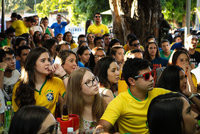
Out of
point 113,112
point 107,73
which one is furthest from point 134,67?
point 107,73

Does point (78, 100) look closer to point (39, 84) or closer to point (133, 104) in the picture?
point (133, 104)

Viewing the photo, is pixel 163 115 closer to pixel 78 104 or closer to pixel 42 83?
pixel 78 104

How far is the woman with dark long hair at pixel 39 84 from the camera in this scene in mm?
4355

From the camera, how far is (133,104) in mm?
3559

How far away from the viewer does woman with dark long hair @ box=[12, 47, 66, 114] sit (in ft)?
14.3

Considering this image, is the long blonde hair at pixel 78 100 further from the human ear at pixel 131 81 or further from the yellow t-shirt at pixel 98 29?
the yellow t-shirt at pixel 98 29

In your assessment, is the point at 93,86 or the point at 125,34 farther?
the point at 125,34

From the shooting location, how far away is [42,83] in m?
Answer: 4.54

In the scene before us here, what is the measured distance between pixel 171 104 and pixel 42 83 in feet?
8.32

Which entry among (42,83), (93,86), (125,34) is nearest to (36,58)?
(42,83)

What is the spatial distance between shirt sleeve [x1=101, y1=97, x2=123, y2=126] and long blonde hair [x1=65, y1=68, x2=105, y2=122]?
0.47 metres

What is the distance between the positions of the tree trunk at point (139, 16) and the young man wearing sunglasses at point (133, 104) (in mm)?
7485

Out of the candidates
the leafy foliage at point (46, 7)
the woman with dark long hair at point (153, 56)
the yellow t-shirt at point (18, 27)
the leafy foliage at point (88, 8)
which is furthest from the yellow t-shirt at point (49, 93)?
the leafy foliage at point (46, 7)

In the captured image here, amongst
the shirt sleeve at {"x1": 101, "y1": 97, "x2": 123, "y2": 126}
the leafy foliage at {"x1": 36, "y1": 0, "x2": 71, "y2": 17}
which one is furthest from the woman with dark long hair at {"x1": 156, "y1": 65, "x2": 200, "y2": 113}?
the leafy foliage at {"x1": 36, "y1": 0, "x2": 71, "y2": 17}
